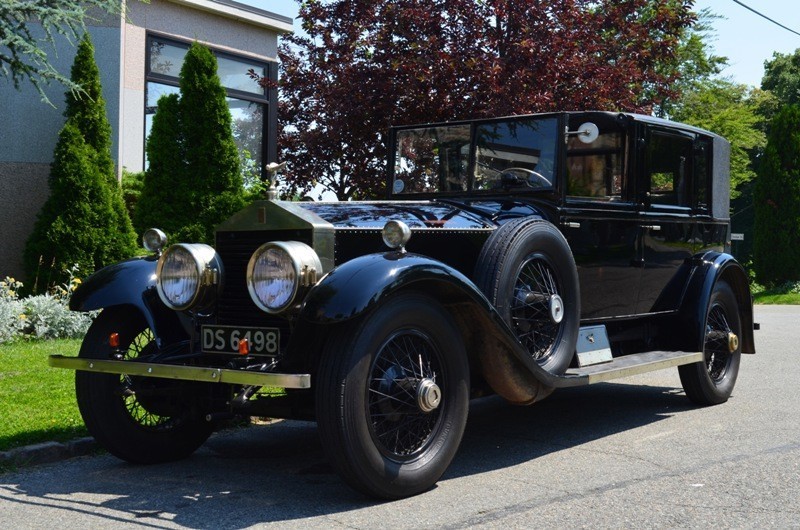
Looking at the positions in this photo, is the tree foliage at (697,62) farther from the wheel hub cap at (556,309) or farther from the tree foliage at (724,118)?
the wheel hub cap at (556,309)

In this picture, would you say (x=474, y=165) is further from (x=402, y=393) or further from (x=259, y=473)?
(x=259, y=473)

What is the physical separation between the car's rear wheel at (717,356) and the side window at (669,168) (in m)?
0.75

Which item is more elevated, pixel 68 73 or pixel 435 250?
pixel 68 73

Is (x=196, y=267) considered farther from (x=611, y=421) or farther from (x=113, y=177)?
(x=113, y=177)

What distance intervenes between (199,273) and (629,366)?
2.76 meters

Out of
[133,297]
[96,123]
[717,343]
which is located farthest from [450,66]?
[133,297]

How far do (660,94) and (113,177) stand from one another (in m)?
8.06

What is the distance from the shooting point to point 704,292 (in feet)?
22.5

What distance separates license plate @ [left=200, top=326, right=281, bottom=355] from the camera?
182 inches

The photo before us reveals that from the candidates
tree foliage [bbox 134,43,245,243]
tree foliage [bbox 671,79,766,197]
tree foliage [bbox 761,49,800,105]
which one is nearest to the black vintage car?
tree foliage [bbox 134,43,245,243]

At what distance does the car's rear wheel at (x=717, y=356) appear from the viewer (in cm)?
691

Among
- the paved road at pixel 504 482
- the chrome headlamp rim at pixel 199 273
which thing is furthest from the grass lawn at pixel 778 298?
the chrome headlamp rim at pixel 199 273

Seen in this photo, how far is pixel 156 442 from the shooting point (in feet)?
17.1

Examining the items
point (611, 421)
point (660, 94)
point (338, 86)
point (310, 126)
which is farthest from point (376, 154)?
point (611, 421)
